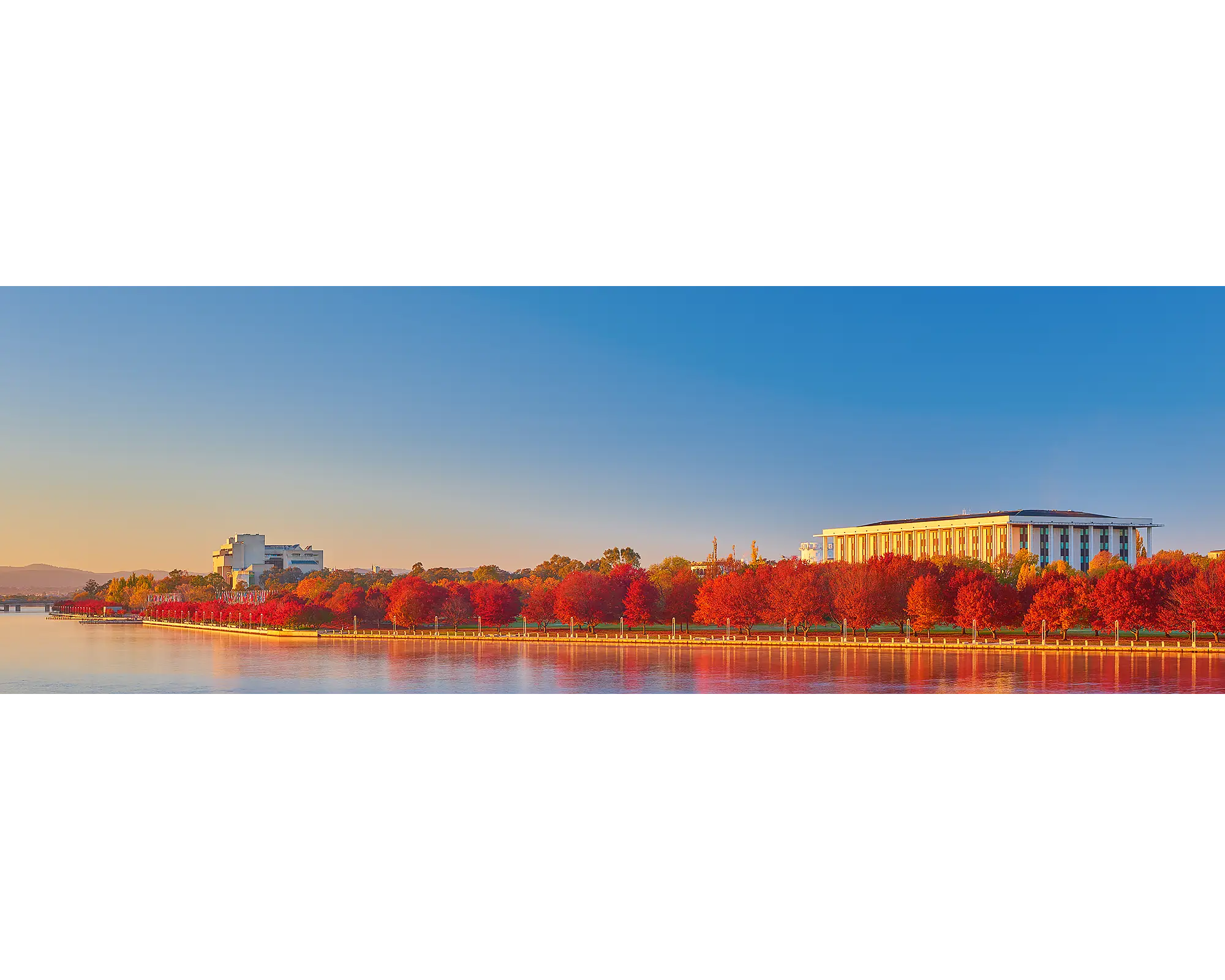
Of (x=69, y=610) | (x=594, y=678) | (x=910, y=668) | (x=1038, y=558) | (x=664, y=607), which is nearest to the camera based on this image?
(x=594, y=678)

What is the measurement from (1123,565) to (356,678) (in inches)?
1085

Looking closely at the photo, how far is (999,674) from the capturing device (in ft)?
98.8

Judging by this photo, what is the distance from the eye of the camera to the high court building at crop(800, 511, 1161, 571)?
156 feet

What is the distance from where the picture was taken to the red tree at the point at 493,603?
48.5m

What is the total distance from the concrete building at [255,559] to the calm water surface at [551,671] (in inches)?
112

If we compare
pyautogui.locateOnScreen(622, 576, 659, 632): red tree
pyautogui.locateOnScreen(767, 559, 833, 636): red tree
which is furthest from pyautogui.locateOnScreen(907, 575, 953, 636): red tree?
pyautogui.locateOnScreen(622, 576, 659, 632): red tree

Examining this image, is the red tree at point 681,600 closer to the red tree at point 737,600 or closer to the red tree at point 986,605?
the red tree at point 737,600

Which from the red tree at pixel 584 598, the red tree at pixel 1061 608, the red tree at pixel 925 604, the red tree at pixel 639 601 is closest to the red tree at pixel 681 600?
the red tree at pixel 639 601

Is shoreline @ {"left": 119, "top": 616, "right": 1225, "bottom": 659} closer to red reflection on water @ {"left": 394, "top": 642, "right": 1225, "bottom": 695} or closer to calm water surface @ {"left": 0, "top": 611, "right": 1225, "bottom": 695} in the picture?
red reflection on water @ {"left": 394, "top": 642, "right": 1225, "bottom": 695}

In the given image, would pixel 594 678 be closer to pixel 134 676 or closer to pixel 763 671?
pixel 763 671
